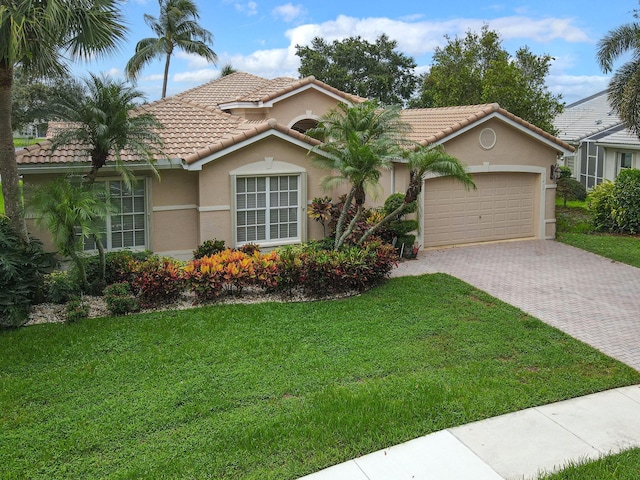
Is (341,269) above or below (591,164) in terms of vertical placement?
below

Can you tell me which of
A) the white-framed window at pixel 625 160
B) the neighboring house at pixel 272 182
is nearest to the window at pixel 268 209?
the neighboring house at pixel 272 182

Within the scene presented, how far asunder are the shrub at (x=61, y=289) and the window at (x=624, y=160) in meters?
27.0

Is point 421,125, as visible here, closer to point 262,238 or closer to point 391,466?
point 262,238

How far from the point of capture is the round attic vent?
18.5m

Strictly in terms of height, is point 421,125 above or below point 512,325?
above

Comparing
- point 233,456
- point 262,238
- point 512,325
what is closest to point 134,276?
point 262,238

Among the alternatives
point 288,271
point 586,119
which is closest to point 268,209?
point 288,271

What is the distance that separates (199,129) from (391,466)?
12051 millimetres

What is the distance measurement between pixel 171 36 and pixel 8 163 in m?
28.6

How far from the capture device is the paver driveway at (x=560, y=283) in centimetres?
1138

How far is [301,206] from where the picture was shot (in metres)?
16.7

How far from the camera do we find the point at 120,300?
11.9m

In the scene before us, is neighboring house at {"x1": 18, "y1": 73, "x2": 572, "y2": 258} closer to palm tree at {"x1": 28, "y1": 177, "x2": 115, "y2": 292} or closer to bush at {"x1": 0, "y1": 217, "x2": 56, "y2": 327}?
bush at {"x1": 0, "y1": 217, "x2": 56, "y2": 327}

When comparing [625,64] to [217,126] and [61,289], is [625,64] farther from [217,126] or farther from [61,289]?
[61,289]
